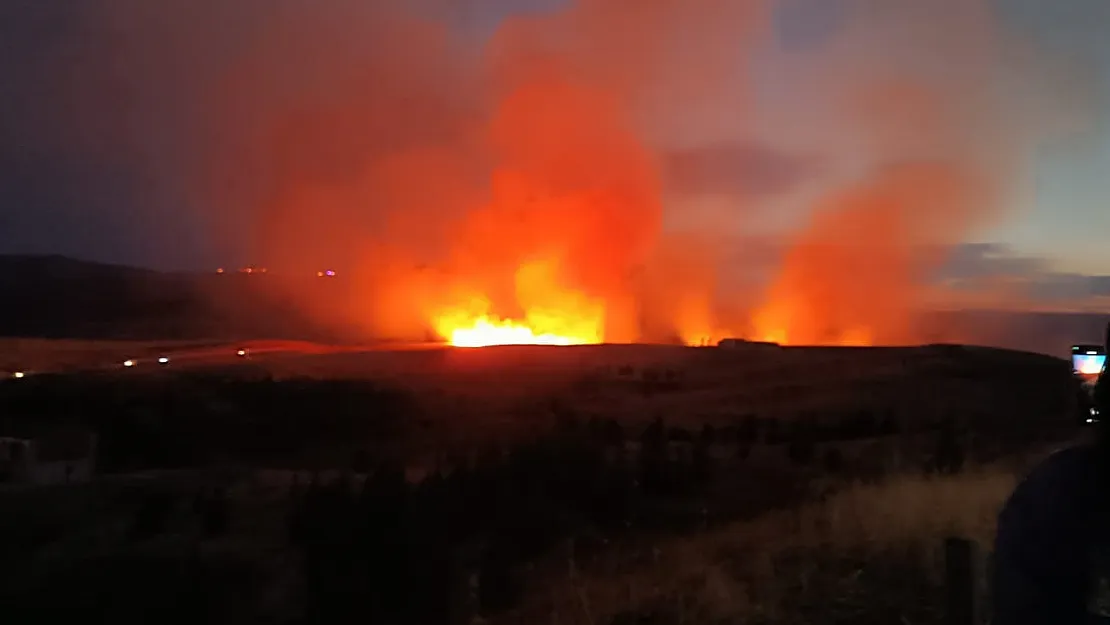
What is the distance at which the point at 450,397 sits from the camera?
3306 cm

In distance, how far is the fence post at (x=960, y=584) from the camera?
570 cm

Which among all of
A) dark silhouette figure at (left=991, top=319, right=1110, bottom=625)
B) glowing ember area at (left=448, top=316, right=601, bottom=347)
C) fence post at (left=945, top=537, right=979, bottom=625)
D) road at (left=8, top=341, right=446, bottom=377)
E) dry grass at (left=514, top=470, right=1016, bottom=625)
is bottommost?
dry grass at (left=514, top=470, right=1016, bottom=625)

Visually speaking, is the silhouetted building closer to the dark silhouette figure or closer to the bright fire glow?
the dark silhouette figure

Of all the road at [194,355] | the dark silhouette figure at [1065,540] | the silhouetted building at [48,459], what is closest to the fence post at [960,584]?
the dark silhouette figure at [1065,540]

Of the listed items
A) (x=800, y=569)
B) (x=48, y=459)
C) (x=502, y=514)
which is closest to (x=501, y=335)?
(x=48, y=459)

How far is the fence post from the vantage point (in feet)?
18.7

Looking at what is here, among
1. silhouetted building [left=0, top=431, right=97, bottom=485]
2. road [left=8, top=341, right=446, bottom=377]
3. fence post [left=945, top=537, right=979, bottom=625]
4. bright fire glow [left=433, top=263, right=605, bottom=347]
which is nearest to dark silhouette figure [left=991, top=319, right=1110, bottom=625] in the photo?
fence post [left=945, top=537, right=979, bottom=625]

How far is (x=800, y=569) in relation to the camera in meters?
8.99

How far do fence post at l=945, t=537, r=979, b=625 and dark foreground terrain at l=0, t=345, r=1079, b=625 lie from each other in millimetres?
1872

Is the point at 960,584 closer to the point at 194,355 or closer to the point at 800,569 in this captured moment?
the point at 800,569

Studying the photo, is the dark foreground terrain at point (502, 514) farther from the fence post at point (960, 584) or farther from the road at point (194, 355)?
the road at point (194, 355)

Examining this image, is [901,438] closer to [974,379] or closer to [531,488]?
[531,488]

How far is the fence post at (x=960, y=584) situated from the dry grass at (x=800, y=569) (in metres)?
1.79

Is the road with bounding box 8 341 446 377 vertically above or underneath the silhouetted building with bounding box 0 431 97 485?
above
